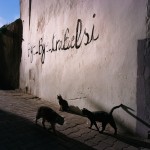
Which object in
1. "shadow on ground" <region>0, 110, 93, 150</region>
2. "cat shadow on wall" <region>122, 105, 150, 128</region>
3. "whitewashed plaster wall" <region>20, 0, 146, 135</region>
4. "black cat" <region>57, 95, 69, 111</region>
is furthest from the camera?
"black cat" <region>57, 95, 69, 111</region>

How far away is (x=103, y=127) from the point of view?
705 cm

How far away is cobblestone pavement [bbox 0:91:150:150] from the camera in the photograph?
6051mm

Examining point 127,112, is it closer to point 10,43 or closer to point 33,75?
point 33,75

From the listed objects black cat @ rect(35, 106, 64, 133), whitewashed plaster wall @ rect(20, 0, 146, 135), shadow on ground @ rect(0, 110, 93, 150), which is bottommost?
shadow on ground @ rect(0, 110, 93, 150)

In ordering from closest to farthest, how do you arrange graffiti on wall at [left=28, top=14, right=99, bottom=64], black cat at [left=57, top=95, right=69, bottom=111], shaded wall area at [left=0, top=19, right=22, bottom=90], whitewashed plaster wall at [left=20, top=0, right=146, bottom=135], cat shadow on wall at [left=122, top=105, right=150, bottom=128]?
cat shadow on wall at [left=122, top=105, right=150, bottom=128]
whitewashed plaster wall at [left=20, top=0, right=146, bottom=135]
graffiti on wall at [left=28, top=14, right=99, bottom=64]
black cat at [left=57, top=95, right=69, bottom=111]
shaded wall area at [left=0, top=19, right=22, bottom=90]

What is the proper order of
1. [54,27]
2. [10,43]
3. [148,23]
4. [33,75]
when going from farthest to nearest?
[10,43] < [33,75] < [54,27] < [148,23]

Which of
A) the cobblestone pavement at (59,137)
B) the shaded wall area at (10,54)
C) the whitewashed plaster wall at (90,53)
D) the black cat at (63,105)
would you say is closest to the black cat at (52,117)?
the cobblestone pavement at (59,137)

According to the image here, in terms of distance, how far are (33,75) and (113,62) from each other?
5896mm

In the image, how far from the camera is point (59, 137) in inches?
262

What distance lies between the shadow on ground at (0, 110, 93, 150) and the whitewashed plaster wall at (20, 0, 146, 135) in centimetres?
125

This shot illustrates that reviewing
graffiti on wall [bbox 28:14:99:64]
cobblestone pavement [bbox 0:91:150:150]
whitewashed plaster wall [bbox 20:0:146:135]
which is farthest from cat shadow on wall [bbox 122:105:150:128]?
graffiti on wall [bbox 28:14:99:64]

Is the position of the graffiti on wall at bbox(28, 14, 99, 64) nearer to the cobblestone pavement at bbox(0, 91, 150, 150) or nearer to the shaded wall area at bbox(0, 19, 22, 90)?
the cobblestone pavement at bbox(0, 91, 150, 150)

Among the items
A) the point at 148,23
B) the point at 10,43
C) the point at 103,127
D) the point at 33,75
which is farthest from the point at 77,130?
the point at 10,43

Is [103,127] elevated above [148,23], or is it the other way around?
[148,23]
